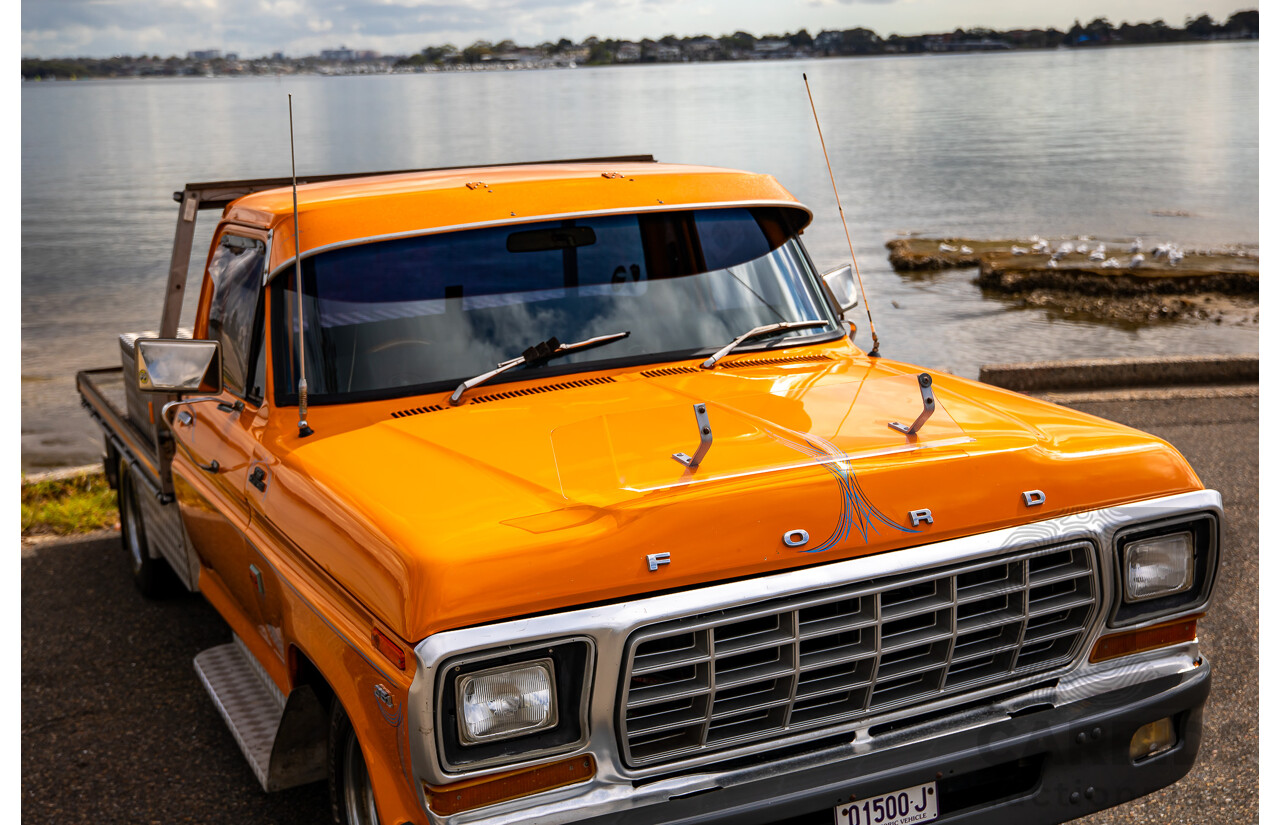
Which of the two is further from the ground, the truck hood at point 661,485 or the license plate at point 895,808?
the truck hood at point 661,485

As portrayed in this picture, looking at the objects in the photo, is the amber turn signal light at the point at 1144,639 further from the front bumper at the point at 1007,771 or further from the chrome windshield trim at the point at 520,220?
the chrome windshield trim at the point at 520,220

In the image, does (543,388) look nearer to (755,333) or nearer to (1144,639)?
(755,333)

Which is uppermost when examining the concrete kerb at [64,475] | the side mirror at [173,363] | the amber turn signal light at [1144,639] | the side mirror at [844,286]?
the side mirror at [844,286]

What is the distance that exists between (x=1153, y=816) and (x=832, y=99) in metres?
125

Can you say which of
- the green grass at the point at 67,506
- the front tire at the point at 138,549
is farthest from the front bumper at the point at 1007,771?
the green grass at the point at 67,506

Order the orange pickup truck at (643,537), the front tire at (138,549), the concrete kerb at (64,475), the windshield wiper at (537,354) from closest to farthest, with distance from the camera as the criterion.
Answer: the orange pickup truck at (643,537) → the windshield wiper at (537,354) → the front tire at (138,549) → the concrete kerb at (64,475)

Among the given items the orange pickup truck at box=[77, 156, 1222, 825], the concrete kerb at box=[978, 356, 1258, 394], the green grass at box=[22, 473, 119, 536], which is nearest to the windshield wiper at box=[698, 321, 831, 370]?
the orange pickup truck at box=[77, 156, 1222, 825]

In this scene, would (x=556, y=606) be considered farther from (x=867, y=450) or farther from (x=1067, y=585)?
(x=1067, y=585)

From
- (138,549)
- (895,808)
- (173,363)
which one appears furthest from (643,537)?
(138,549)

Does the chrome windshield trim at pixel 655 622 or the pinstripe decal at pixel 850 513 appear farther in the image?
the pinstripe decal at pixel 850 513

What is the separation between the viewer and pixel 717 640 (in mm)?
2812

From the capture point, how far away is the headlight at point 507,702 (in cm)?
261

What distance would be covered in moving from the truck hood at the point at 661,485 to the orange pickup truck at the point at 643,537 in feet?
0.04

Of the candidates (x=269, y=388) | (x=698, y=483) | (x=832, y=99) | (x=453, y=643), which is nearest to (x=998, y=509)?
(x=698, y=483)
